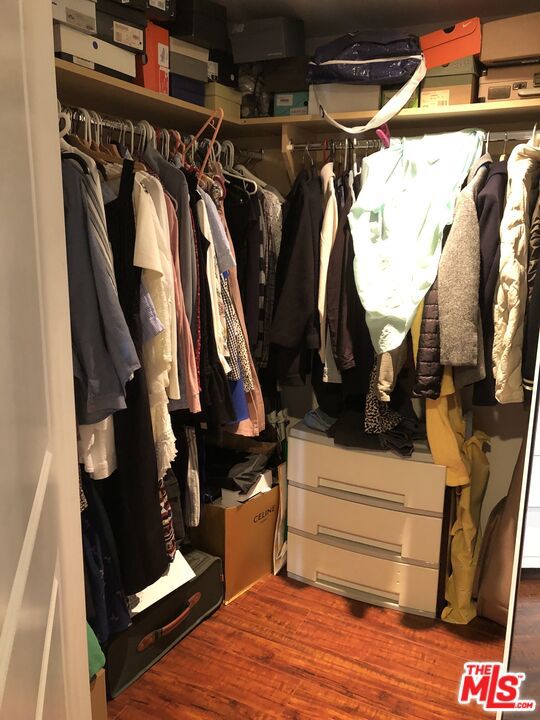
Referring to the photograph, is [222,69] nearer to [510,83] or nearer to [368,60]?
[368,60]

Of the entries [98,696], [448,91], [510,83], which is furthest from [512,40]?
[98,696]

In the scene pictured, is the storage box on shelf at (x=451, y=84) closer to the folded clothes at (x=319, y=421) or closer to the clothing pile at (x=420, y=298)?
the clothing pile at (x=420, y=298)

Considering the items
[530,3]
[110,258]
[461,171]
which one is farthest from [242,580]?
[530,3]

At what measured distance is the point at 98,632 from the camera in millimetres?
1722

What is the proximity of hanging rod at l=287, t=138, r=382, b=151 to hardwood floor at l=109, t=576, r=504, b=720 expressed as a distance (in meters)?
1.78

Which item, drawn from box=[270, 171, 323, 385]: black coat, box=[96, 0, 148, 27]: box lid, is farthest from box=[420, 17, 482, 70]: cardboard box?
box=[96, 0, 148, 27]: box lid

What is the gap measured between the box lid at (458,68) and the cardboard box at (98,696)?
7.31 ft

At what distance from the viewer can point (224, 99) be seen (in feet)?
7.67

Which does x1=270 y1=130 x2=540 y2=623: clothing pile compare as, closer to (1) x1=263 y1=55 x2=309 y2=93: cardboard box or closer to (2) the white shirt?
(1) x1=263 y1=55 x2=309 y2=93: cardboard box

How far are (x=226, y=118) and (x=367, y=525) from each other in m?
1.68

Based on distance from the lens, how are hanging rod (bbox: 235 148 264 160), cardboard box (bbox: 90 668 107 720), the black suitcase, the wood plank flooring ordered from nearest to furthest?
the wood plank flooring → cardboard box (bbox: 90 668 107 720) → the black suitcase → hanging rod (bbox: 235 148 264 160)

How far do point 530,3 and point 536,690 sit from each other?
2.27 meters

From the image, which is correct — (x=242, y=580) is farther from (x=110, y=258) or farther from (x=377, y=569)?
(x=110, y=258)

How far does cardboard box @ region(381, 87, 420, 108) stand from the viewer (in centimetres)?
219
